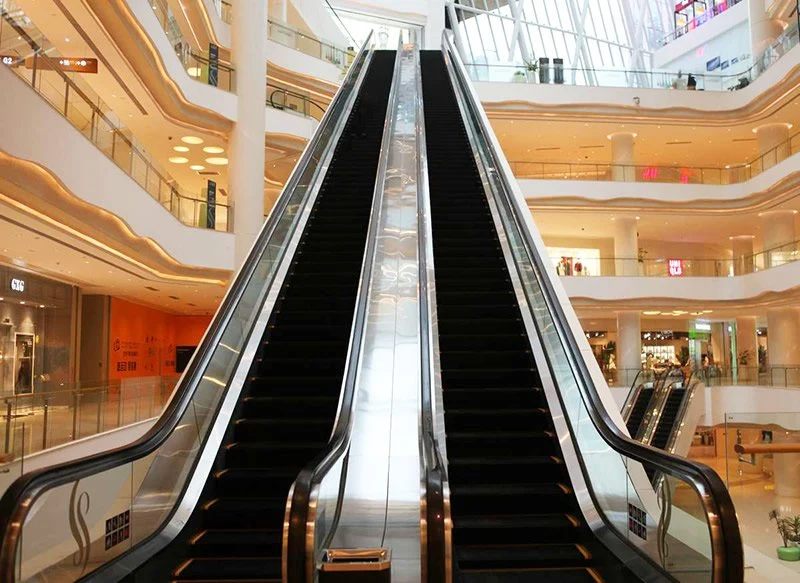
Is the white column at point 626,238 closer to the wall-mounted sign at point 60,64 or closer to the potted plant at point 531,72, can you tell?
the potted plant at point 531,72

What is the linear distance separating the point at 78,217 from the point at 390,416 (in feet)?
23.3

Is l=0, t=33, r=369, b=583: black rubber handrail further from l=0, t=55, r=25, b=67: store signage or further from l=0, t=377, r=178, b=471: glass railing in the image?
l=0, t=55, r=25, b=67: store signage

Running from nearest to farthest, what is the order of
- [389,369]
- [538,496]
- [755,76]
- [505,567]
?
1. [505,567]
2. [538,496]
3. [389,369]
4. [755,76]

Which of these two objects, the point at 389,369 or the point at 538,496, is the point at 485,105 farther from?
the point at 538,496

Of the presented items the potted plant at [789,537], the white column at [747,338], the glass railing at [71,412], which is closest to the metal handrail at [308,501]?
the glass railing at [71,412]

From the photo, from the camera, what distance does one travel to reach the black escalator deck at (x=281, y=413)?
4.74 m

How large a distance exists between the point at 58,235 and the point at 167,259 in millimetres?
3038

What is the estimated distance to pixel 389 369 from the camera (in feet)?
24.8

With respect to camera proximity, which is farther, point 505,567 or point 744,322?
point 744,322

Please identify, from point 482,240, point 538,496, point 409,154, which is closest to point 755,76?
point 409,154

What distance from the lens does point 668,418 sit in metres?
21.5

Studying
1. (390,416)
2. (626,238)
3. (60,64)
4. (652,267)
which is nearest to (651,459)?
(390,416)

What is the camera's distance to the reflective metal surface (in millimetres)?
5219

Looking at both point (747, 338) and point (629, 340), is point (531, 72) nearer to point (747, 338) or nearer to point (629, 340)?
point (629, 340)
